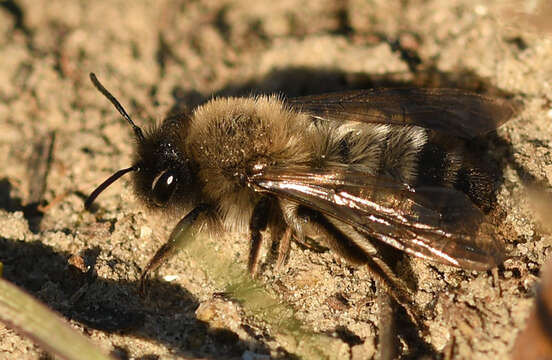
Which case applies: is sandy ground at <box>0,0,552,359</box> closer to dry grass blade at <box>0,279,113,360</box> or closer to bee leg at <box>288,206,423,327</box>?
bee leg at <box>288,206,423,327</box>

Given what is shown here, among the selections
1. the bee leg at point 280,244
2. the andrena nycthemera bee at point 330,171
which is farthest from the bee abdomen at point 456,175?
the bee leg at point 280,244

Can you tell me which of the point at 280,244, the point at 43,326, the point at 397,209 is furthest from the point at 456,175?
the point at 43,326

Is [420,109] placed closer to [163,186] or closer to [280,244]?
[280,244]

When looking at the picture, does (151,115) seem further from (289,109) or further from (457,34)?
(457,34)

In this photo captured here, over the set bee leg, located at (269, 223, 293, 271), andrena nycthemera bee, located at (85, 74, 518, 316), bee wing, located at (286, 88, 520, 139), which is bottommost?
bee leg, located at (269, 223, 293, 271)

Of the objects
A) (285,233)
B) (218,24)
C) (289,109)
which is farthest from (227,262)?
(218,24)

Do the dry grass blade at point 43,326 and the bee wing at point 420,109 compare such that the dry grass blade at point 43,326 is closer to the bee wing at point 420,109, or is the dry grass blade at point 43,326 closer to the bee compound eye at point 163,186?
the bee compound eye at point 163,186

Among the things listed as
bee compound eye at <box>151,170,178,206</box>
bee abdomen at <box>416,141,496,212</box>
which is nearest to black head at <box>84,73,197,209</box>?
bee compound eye at <box>151,170,178,206</box>
